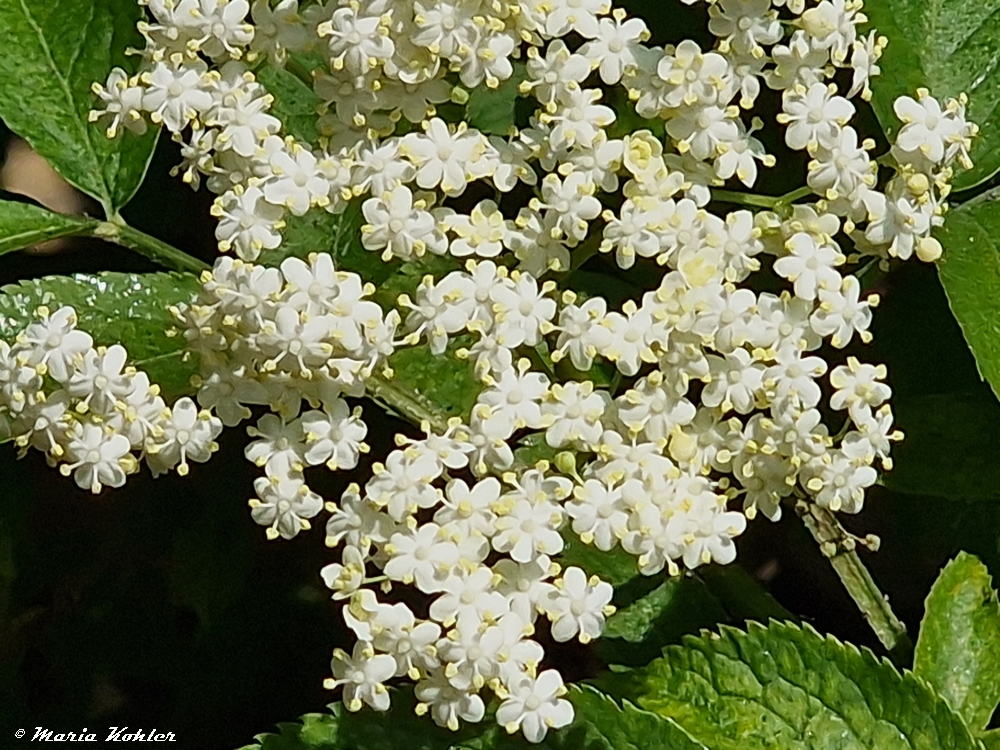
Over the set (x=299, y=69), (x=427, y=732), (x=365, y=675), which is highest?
(x=299, y=69)

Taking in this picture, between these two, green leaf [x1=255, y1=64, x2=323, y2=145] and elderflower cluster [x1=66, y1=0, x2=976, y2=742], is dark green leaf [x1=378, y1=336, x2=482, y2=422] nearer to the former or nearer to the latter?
elderflower cluster [x1=66, y1=0, x2=976, y2=742]

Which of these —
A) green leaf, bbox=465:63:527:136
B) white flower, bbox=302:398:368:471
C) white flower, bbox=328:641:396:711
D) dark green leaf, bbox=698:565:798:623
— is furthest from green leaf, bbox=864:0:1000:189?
white flower, bbox=328:641:396:711

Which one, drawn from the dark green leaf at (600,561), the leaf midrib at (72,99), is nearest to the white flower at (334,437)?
the dark green leaf at (600,561)

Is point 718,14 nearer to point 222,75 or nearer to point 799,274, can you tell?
point 799,274

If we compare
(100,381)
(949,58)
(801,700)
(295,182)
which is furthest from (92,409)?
(949,58)

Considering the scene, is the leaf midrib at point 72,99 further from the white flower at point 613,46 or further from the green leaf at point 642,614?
the green leaf at point 642,614

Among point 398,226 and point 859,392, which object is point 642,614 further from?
point 398,226
